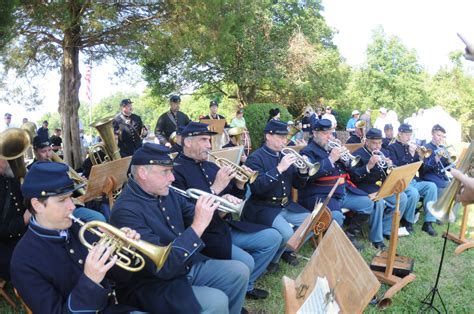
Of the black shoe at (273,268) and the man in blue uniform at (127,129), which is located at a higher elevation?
the man in blue uniform at (127,129)

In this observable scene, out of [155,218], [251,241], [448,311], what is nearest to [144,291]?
[155,218]

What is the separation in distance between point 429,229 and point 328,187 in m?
2.25

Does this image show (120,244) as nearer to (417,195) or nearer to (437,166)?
(417,195)

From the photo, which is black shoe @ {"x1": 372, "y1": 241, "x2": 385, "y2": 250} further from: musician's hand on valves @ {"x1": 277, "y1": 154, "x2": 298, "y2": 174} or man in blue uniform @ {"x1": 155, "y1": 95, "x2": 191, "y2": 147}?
man in blue uniform @ {"x1": 155, "y1": 95, "x2": 191, "y2": 147}

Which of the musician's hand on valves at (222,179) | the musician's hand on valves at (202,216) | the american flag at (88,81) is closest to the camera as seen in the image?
the musician's hand on valves at (202,216)

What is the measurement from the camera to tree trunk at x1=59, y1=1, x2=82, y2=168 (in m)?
8.71

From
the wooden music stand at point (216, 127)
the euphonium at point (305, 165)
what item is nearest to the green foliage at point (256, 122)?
the wooden music stand at point (216, 127)

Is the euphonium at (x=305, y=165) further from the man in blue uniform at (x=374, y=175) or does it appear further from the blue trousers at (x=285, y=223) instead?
the man in blue uniform at (x=374, y=175)

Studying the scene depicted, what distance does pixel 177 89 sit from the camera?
71.8 feet

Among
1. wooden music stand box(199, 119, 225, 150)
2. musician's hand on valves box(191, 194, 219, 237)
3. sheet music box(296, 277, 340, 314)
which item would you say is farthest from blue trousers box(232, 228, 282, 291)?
wooden music stand box(199, 119, 225, 150)

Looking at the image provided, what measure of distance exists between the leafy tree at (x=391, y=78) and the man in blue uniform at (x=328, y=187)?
35.3m

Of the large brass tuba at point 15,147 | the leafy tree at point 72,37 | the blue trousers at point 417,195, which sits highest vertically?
the leafy tree at point 72,37

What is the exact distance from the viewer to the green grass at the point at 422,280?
159 inches

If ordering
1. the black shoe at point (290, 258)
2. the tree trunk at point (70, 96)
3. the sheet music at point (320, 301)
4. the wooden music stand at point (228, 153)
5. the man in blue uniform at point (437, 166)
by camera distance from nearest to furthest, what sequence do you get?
the sheet music at point (320, 301) < the wooden music stand at point (228, 153) < the black shoe at point (290, 258) < the man in blue uniform at point (437, 166) < the tree trunk at point (70, 96)
